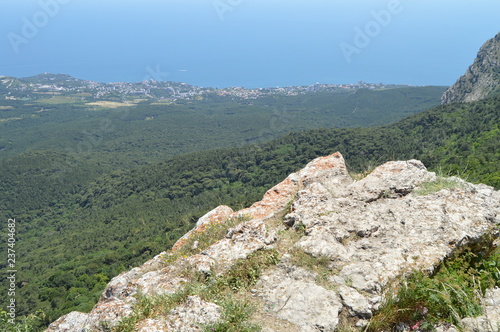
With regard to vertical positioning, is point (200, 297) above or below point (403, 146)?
above

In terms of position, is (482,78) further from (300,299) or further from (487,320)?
(300,299)

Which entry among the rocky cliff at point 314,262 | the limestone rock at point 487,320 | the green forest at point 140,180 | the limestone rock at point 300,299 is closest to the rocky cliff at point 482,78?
the green forest at point 140,180

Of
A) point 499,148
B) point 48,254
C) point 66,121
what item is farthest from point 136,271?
point 66,121

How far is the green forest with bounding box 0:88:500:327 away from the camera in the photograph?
3988 centimetres

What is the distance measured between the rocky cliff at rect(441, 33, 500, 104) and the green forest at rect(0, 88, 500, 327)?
1536 cm

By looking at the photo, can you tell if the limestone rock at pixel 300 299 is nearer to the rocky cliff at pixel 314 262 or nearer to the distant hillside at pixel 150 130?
the rocky cliff at pixel 314 262

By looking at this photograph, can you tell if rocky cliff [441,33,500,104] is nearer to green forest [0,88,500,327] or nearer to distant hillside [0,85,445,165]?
green forest [0,88,500,327]

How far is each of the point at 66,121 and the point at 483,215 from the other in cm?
21786

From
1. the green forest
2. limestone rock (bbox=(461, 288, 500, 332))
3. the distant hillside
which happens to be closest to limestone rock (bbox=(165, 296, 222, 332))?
limestone rock (bbox=(461, 288, 500, 332))

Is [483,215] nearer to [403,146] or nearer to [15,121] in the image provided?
[403,146]

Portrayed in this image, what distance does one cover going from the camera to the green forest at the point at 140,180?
39875mm

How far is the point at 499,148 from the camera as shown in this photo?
3894 cm

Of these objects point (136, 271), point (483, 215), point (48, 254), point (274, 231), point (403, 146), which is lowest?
point (48, 254)

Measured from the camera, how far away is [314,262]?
547 cm
